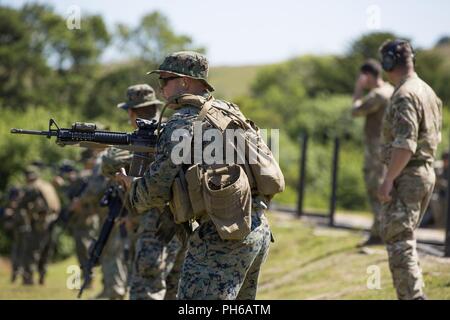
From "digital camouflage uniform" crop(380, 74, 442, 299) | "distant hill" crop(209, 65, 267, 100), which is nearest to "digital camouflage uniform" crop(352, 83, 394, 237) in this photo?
"digital camouflage uniform" crop(380, 74, 442, 299)

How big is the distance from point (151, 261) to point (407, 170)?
2.60 metres

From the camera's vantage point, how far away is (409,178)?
336 inches

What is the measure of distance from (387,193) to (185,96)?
256 cm

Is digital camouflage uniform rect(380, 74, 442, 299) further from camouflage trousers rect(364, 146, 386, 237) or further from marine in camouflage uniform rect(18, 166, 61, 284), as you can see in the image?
marine in camouflage uniform rect(18, 166, 61, 284)

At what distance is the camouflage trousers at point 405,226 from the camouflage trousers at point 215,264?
2.24m

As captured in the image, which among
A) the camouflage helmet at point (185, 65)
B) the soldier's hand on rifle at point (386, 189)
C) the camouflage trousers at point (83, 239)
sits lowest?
the camouflage trousers at point (83, 239)

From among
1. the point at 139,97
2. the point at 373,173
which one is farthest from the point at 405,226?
the point at 373,173

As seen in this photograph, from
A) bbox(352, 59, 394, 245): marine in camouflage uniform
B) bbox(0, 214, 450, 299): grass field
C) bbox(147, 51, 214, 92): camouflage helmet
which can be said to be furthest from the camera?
bbox(352, 59, 394, 245): marine in camouflage uniform

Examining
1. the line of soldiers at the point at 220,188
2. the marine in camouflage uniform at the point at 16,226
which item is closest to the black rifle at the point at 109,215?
the line of soldiers at the point at 220,188

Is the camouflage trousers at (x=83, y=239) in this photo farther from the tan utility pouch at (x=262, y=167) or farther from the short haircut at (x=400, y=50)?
the tan utility pouch at (x=262, y=167)

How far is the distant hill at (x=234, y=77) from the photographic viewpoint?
97.3 metres

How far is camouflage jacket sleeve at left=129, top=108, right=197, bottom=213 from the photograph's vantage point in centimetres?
650

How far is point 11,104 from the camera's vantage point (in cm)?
5472
